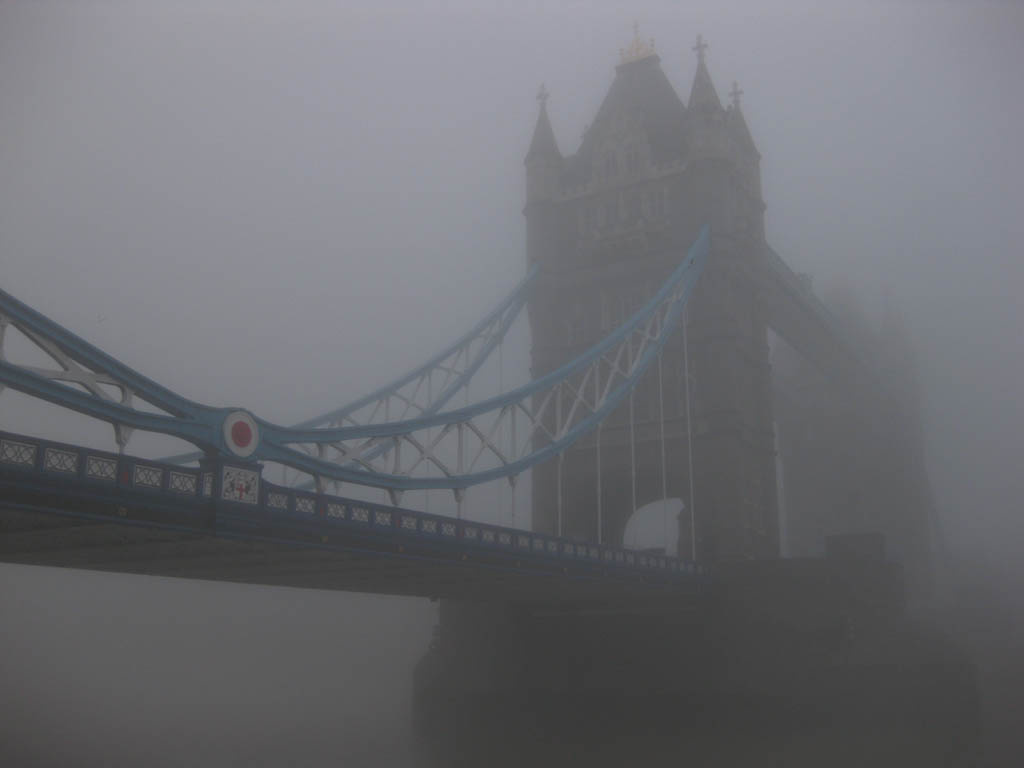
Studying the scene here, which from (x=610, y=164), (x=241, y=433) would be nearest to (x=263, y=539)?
(x=241, y=433)

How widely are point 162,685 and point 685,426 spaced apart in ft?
104

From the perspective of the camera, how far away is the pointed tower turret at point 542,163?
5253cm

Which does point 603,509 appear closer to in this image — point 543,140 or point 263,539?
point 543,140

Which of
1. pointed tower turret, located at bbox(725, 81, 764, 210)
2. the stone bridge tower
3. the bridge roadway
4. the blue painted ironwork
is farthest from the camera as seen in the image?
pointed tower turret, located at bbox(725, 81, 764, 210)

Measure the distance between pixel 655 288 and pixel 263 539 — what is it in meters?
30.1

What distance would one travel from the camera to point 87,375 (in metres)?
19.3

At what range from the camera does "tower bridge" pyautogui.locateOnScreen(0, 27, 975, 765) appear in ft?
70.2

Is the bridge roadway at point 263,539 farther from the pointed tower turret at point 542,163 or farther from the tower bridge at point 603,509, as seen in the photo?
the pointed tower turret at point 542,163

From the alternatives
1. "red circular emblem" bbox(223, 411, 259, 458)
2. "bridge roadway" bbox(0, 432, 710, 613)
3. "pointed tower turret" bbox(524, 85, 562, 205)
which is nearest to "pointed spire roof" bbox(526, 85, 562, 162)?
"pointed tower turret" bbox(524, 85, 562, 205)

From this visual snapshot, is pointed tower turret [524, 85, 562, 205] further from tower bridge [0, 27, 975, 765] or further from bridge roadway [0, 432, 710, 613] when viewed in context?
bridge roadway [0, 432, 710, 613]

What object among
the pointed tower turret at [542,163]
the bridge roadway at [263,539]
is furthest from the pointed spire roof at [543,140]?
the bridge roadway at [263,539]

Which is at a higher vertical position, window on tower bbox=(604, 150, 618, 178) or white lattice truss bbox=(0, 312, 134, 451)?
window on tower bbox=(604, 150, 618, 178)

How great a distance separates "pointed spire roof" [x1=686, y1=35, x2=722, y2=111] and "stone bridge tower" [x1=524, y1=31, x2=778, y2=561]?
73 mm

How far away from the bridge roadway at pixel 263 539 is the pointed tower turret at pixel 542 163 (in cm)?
2210
